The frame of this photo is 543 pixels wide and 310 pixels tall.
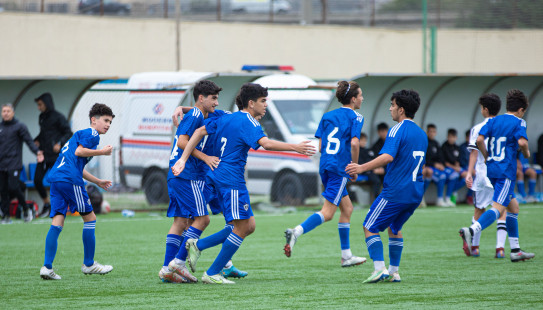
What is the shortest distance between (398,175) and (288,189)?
889 centimetres

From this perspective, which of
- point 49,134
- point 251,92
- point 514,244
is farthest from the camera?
point 49,134

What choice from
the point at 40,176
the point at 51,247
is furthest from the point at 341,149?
the point at 40,176

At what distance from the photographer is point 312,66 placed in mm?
28828

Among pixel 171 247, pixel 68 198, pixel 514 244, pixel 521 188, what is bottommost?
pixel 521 188

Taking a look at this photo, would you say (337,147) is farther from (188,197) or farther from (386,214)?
(188,197)

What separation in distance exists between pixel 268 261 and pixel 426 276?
208 centimetres

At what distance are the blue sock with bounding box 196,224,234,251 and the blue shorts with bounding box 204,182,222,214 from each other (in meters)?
0.31

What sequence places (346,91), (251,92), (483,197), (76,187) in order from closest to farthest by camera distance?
(251,92), (76,187), (346,91), (483,197)

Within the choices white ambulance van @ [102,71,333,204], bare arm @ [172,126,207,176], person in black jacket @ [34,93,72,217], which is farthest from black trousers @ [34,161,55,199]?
bare arm @ [172,126,207,176]

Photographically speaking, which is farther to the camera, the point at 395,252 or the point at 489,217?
the point at 489,217

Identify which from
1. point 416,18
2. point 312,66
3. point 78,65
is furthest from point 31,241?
point 416,18

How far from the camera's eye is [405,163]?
277 inches

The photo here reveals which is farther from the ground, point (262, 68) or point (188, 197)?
point (262, 68)

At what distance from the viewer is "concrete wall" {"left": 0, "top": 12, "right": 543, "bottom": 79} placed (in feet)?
80.8
